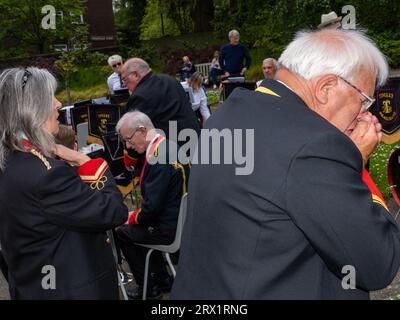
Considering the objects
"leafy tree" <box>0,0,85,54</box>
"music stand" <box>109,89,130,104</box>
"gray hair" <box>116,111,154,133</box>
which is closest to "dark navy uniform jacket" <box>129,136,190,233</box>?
"gray hair" <box>116,111,154,133</box>

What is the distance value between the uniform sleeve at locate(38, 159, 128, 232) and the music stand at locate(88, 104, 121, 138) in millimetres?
4482

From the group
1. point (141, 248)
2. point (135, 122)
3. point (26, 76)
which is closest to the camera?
point (26, 76)

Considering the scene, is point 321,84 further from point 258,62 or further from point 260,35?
point 260,35

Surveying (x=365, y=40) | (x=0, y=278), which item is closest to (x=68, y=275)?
(x=365, y=40)

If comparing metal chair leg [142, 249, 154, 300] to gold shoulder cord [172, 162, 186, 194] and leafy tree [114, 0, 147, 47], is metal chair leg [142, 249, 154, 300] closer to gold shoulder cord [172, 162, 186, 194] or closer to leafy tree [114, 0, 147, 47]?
gold shoulder cord [172, 162, 186, 194]

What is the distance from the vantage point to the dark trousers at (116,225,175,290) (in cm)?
376

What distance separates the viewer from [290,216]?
1.33m

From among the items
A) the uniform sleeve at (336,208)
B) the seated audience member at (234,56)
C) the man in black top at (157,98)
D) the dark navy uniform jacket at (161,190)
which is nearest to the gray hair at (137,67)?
the man in black top at (157,98)

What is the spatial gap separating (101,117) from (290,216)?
5.97m

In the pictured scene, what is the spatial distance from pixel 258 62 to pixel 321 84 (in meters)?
21.8

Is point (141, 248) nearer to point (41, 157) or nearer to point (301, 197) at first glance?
point (41, 157)

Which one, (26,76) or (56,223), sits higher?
(26,76)

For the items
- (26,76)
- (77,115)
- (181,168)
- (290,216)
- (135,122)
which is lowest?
(77,115)

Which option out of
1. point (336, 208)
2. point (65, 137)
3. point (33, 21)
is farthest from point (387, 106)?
point (33, 21)
